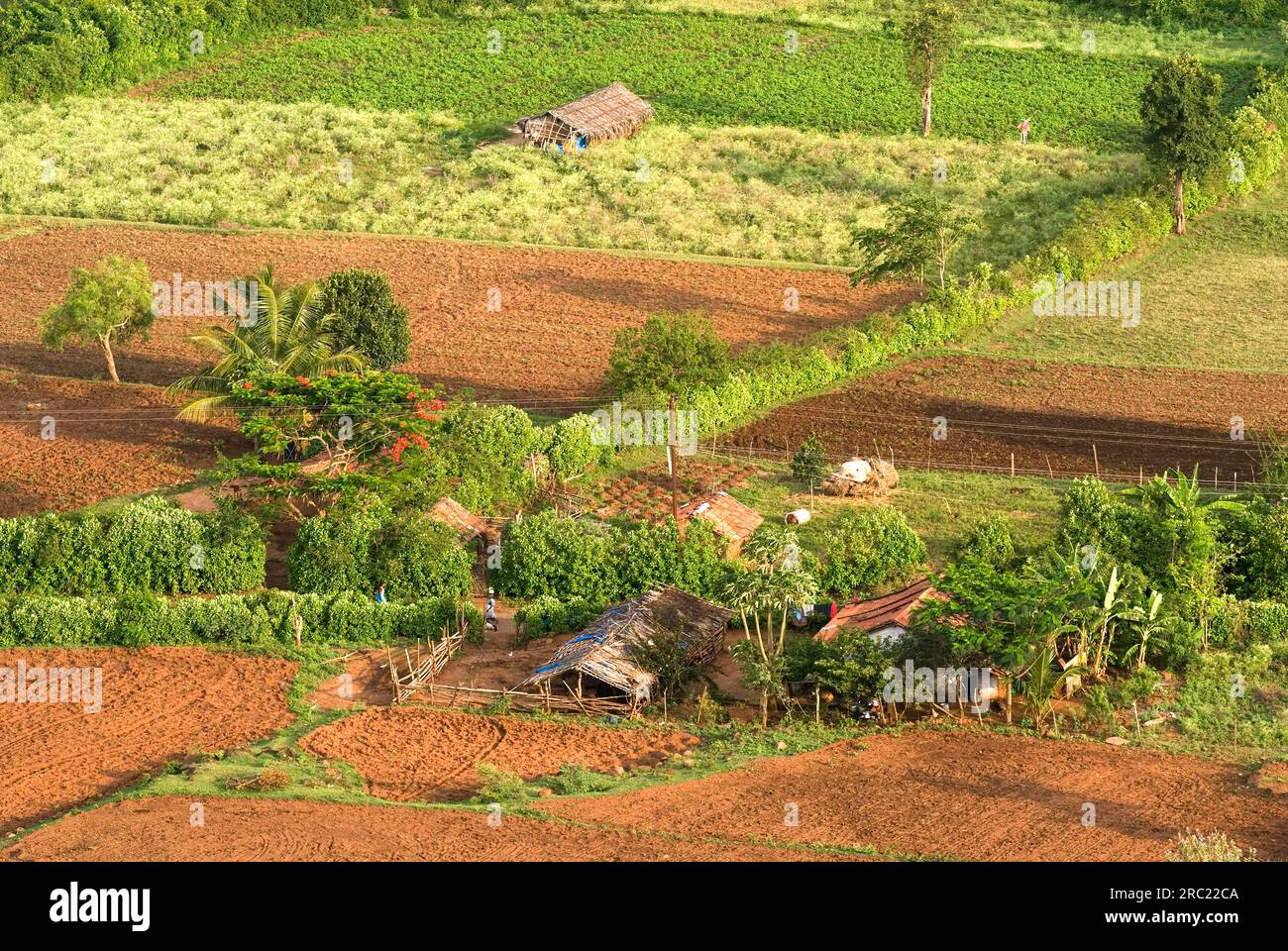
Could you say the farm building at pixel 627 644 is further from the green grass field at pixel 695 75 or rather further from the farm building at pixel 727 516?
the green grass field at pixel 695 75

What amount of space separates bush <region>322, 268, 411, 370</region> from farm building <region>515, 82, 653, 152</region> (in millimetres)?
24502

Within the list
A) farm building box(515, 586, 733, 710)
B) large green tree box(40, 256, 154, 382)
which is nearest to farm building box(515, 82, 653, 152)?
large green tree box(40, 256, 154, 382)

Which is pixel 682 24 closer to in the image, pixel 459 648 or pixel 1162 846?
pixel 459 648

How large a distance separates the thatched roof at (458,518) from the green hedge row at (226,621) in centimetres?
307

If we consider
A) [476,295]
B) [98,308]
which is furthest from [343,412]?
[476,295]

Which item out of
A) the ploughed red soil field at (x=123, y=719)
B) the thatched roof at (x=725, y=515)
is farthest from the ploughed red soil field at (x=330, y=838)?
the thatched roof at (x=725, y=515)

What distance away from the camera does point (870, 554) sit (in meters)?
43.6

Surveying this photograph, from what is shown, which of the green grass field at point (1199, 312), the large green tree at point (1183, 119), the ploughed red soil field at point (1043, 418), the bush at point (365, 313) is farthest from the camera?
the large green tree at point (1183, 119)

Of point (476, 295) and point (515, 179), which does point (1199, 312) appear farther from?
point (515, 179)

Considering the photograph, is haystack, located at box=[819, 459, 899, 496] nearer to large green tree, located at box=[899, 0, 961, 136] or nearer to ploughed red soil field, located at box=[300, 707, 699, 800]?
ploughed red soil field, located at box=[300, 707, 699, 800]

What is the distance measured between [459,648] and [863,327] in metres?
21.4

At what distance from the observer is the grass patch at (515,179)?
69.8 metres

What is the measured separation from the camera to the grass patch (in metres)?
69.8

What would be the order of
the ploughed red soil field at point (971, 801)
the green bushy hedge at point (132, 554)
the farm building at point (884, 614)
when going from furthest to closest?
the green bushy hedge at point (132, 554) < the farm building at point (884, 614) < the ploughed red soil field at point (971, 801)
